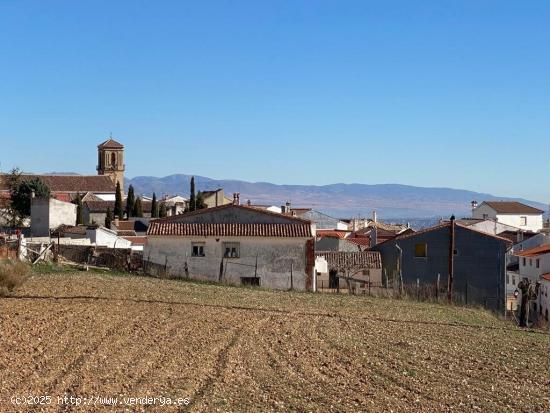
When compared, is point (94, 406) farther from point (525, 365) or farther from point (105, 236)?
point (105, 236)

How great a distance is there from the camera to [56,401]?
1170 centimetres

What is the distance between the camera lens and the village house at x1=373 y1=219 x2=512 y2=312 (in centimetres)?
4462

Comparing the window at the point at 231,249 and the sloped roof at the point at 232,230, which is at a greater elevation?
the sloped roof at the point at 232,230

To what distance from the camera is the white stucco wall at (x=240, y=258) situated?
4112 centimetres

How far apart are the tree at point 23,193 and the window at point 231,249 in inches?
1832

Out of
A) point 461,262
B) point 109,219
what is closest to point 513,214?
point 109,219

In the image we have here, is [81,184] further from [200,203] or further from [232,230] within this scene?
[232,230]

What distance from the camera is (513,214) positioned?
406ft

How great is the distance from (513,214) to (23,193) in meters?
72.3

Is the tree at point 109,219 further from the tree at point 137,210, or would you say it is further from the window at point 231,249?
the window at point 231,249

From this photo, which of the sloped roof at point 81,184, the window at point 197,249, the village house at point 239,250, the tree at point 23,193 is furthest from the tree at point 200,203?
the window at point 197,249

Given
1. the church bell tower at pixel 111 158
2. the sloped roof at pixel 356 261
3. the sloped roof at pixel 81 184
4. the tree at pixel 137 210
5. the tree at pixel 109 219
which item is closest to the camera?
the sloped roof at pixel 356 261

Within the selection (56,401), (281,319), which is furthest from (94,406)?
(281,319)

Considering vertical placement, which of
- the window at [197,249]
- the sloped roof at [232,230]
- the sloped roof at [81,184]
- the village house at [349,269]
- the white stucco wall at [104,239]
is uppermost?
the sloped roof at [81,184]
